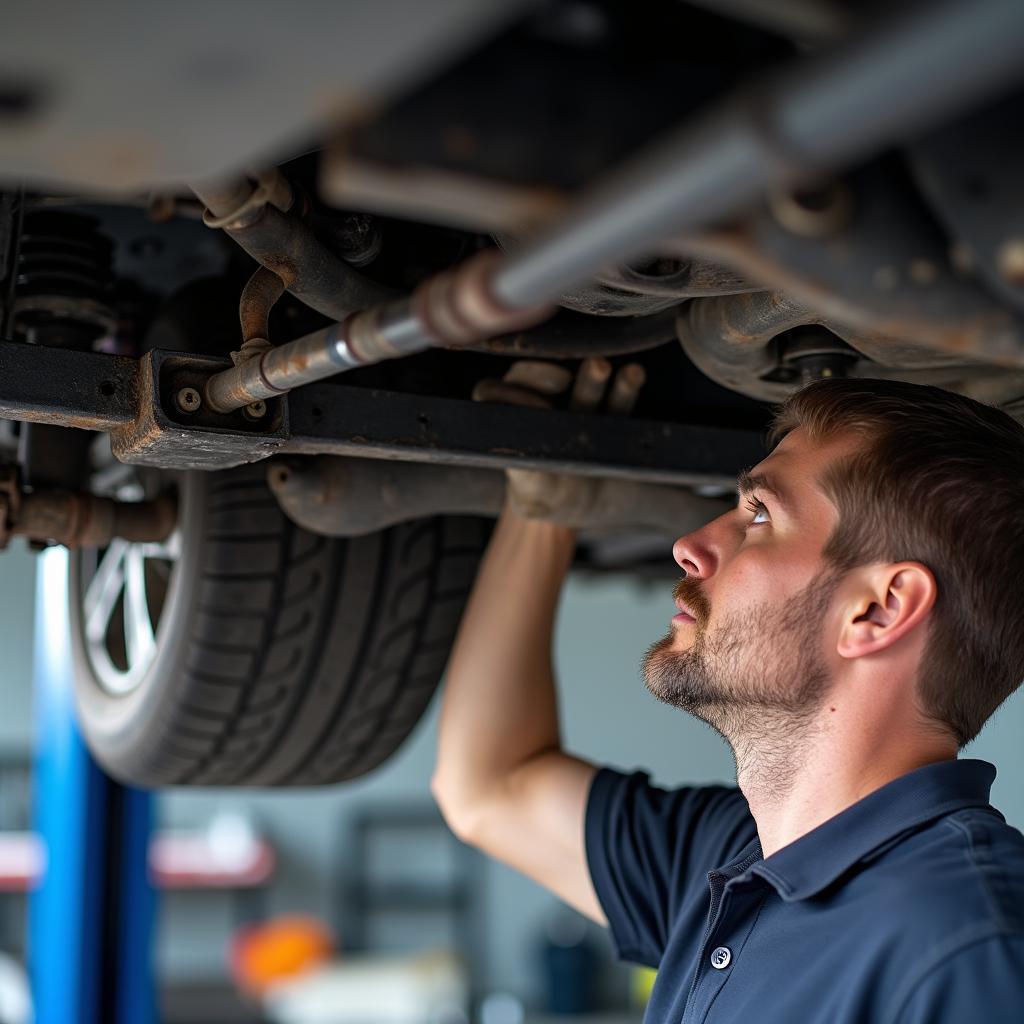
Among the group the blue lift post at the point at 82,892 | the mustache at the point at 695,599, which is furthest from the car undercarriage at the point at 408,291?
the blue lift post at the point at 82,892

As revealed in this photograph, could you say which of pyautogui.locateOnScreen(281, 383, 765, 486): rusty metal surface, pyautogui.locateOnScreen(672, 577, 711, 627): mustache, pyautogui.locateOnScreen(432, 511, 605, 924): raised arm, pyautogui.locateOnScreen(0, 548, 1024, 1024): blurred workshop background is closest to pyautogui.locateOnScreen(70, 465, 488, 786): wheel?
pyautogui.locateOnScreen(432, 511, 605, 924): raised arm

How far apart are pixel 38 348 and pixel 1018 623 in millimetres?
918

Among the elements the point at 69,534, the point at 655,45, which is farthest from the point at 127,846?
the point at 655,45

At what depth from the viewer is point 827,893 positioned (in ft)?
3.69

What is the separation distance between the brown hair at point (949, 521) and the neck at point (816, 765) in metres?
0.05

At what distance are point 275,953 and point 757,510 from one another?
5.89 metres

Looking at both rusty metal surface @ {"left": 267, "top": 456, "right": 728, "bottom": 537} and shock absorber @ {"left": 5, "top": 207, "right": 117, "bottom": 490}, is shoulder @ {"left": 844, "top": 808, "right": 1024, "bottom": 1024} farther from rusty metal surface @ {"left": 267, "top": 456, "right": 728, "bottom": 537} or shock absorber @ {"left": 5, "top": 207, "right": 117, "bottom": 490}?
shock absorber @ {"left": 5, "top": 207, "right": 117, "bottom": 490}

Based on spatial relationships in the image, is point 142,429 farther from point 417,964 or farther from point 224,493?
point 417,964

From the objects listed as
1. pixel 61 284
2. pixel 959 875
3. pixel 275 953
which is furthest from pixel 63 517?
pixel 275 953

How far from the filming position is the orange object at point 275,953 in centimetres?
650

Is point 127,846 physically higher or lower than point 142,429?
lower

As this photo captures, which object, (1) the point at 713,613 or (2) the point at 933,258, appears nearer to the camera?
(2) the point at 933,258

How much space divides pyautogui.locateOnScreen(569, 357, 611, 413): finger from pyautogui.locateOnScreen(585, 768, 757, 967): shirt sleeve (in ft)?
1.47

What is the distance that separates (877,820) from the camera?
113 cm
